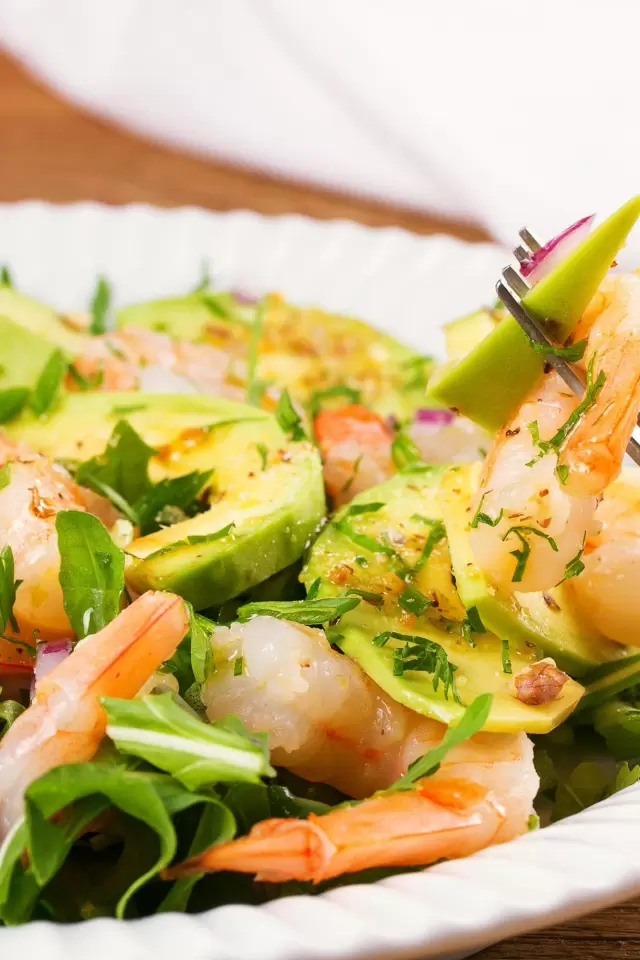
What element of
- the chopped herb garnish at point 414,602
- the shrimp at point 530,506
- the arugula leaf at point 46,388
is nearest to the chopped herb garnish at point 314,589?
the chopped herb garnish at point 414,602

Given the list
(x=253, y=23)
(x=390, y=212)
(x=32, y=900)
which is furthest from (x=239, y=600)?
(x=253, y=23)

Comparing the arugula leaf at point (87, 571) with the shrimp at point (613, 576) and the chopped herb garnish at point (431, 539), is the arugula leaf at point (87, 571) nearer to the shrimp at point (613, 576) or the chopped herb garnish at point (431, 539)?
the chopped herb garnish at point (431, 539)

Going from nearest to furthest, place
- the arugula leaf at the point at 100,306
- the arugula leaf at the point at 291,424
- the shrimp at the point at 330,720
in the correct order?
the shrimp at the point at 330,720 < the arugula leaf at the point at 291,424 < the arugula leaf at the point at 100,306

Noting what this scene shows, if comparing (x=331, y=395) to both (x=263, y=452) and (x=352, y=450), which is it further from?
(x=263, y=452)

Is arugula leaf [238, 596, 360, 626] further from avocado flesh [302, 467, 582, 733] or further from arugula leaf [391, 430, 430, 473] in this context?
arugula leaf [391, 430, 430, 473]

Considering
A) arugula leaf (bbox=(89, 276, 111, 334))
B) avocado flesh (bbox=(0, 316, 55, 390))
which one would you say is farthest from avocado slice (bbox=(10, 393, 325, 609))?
arugula leaf (bbox=(89, 276, 111, 334))

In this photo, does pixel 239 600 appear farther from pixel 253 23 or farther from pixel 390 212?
pixel 253 23
